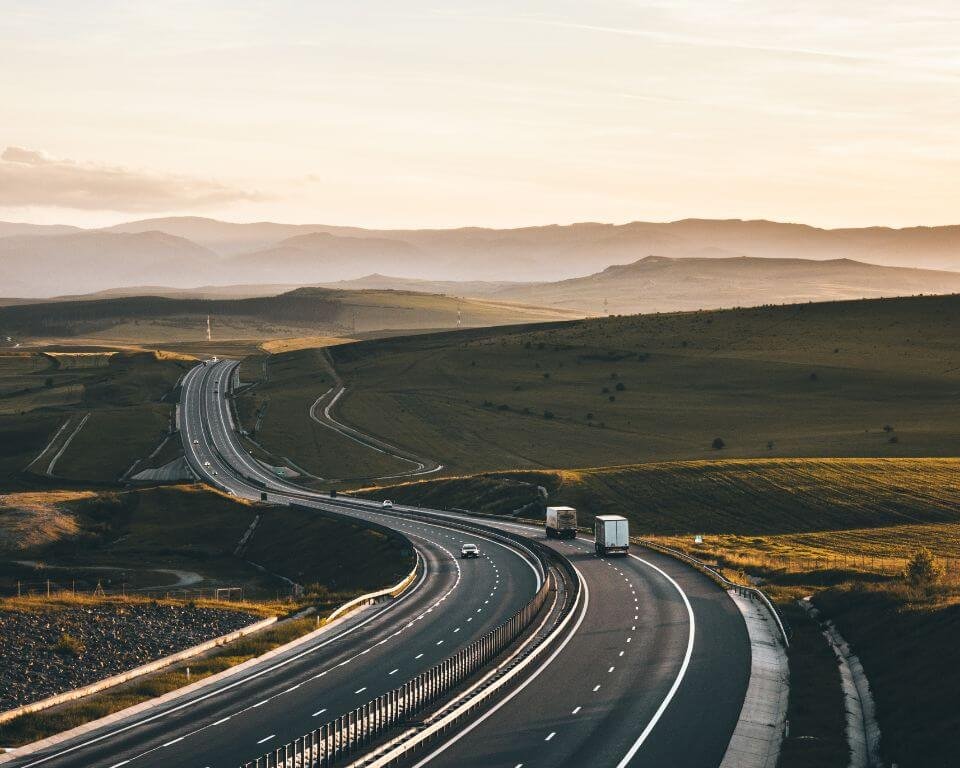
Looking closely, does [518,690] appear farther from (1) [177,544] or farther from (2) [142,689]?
(1) [177,544]

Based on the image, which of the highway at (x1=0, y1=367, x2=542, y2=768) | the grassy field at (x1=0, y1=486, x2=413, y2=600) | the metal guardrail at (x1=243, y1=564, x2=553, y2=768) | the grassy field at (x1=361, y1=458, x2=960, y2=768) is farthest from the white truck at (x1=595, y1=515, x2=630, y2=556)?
the metal guardrail at (x1=243, y1=564, x2=553, y2=768)

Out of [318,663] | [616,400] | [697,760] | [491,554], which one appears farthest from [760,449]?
[697,760]

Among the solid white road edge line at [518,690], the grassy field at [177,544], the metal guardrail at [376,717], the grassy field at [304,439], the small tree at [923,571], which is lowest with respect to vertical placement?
the grassy field at [177,544]

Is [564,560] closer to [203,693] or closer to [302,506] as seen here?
[203,693]

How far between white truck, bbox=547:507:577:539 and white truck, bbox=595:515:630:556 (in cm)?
1029

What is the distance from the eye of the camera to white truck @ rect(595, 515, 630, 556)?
→ 82375 mm

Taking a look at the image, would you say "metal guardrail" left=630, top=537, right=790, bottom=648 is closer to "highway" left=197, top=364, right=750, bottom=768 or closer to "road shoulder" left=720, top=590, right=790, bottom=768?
"road shoulder" left=720, top=590, right=790, bottom=768

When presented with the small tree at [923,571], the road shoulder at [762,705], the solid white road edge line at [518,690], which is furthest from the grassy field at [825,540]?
the solid white road edge line at [518,690]

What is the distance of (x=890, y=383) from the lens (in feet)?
542

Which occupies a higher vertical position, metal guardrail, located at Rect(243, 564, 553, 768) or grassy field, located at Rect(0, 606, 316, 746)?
metal guardrail, located at Rect(243, 564, 553, 768)

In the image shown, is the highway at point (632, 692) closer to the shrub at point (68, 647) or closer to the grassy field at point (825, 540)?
the grassy field at point (825, 540)

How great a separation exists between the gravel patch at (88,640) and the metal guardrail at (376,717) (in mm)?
16121

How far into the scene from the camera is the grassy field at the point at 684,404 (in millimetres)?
137375

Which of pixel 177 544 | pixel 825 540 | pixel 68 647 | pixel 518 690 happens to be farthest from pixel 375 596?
pixel 177 544
